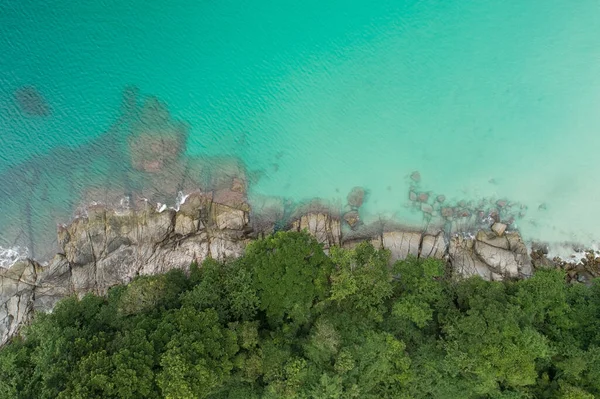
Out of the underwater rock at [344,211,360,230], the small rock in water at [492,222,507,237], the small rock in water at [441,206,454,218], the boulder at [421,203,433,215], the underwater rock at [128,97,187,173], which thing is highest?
the underwater rock at [128,97,187,173]

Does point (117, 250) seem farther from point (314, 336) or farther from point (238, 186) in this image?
point (314, 336)

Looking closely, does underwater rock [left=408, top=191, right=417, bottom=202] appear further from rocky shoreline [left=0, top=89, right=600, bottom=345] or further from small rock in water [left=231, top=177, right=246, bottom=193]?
small rock in water [left=231, top=177, right=246, bottom=193]

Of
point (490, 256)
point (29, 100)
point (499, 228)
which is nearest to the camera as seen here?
point (490, 256)

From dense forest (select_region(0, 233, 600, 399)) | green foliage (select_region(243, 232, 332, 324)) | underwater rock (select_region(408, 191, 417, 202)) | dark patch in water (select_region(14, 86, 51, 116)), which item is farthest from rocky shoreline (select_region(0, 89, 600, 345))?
green foliage (select_region(243, 232, 332, 324))

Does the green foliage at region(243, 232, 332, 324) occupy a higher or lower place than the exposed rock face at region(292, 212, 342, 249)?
lower

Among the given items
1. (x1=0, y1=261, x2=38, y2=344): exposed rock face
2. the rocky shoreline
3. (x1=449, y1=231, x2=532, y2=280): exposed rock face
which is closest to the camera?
(x1=449, y1=231, x2=532, y2=280): exposed rock face

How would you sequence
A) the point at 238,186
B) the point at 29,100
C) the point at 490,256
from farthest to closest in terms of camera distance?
the point at 29,100 → the point at 238,186 → the point at 490,256

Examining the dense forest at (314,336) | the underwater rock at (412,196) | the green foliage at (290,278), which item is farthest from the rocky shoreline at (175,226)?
the green foliage at (290,278)

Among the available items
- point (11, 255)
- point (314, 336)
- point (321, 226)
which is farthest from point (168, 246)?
point (314, 336)
